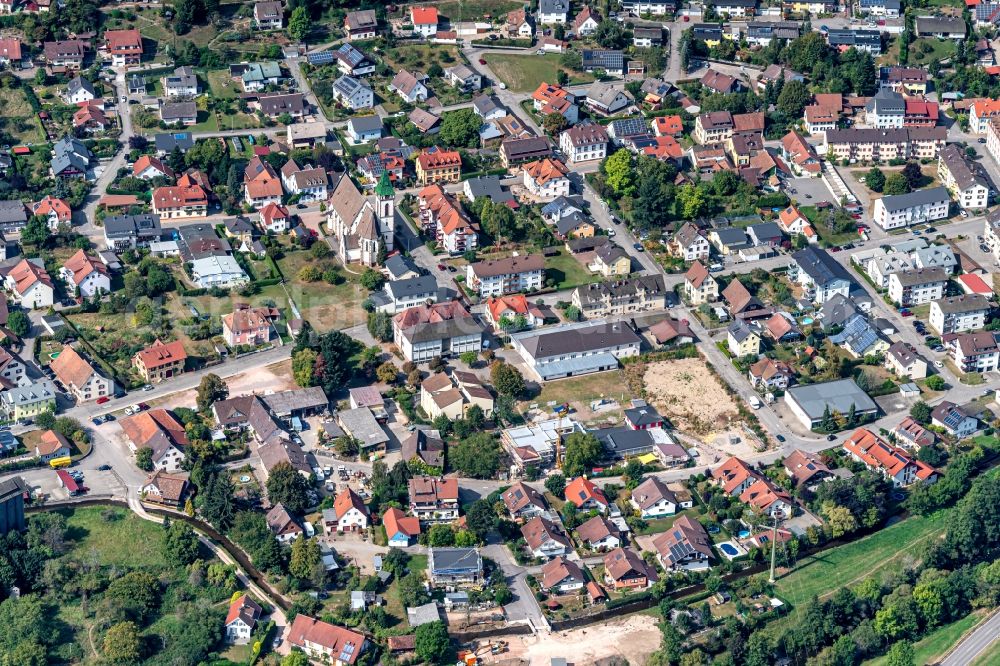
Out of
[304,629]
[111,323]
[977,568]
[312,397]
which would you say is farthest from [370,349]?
[977,568]

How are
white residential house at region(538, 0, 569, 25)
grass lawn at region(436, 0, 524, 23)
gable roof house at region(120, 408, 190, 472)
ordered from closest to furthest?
gable roof house at region(120, 408, 190, 472), white residential house at region(538, 0, 569, 25), grass lawn at region(436, 0, 524, 23)

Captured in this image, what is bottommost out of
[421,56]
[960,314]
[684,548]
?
[684,548]

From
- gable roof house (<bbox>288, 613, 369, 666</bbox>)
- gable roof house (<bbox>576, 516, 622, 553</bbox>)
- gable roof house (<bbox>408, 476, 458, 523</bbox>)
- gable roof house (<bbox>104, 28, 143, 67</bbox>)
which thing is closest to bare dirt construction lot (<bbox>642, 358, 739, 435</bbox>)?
gable roof house (<bbox>576, 516, 622, 553</bbox>)

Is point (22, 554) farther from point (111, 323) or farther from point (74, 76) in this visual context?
point (74, 76)

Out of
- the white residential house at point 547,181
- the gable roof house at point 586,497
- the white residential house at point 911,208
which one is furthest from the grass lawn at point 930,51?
the gable roof house at point 586,497

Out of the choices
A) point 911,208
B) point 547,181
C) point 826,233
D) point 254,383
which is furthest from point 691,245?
point 254,383

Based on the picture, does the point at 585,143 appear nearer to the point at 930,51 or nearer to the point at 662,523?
the point at 930,51

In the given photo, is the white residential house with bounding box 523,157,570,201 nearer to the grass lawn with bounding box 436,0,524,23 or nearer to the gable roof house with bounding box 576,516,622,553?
the grass lawn with bounding box 436,0,524,23

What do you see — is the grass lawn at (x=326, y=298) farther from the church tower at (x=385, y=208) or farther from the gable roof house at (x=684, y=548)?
the gable roof house at (x=684, y=548)
